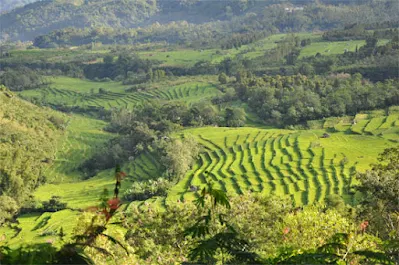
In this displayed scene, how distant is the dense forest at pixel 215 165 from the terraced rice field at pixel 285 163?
0.20 m

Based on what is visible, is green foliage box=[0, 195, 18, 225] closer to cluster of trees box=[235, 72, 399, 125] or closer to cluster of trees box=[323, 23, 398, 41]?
cluster of trees box=[235, 72, 399, 125]

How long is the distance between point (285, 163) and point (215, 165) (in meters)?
7.83

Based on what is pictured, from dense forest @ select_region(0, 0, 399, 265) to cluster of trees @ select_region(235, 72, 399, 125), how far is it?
255 mm

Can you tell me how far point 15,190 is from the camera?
168 ft

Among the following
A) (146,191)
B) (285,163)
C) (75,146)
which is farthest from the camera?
(75,146)

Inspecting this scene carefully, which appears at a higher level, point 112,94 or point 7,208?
point 7,208

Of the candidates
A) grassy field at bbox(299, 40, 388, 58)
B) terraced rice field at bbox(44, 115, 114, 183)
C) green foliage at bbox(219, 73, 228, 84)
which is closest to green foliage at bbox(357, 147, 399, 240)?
terraced rice field at bbox(44, 115, 114, 183)

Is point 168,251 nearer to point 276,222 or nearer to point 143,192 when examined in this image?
point 276,222

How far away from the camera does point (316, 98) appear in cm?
6975

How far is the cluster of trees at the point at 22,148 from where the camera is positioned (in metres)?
50.8

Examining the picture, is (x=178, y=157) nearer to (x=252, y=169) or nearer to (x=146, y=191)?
(x=146, y=191)

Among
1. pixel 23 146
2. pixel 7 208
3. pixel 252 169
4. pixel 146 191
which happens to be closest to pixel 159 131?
pixel 23 146

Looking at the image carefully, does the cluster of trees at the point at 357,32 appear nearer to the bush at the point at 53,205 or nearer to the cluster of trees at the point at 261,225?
the bush at the point at 53,205

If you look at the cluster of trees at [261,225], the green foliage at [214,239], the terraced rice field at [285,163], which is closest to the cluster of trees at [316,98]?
the terraced rice field at [285,163]
